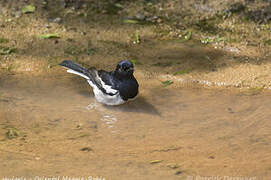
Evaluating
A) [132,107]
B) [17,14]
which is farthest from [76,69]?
[17,14]

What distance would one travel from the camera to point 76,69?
281 inches

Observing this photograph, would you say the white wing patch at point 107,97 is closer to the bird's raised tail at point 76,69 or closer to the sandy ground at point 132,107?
the sandy ground at point 132,107

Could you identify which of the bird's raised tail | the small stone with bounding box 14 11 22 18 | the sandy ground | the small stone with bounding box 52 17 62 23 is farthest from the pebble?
the bird's raised tail

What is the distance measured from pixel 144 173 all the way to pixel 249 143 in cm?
165

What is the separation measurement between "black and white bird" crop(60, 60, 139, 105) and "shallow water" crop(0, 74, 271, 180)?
0.20 m

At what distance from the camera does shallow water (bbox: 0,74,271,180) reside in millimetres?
5262

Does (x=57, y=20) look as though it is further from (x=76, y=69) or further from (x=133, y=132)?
(x=133, y=132)

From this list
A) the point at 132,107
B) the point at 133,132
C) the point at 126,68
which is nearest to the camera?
the point at 133,132

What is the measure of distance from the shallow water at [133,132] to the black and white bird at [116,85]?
205mm

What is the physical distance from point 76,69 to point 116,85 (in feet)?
2.60

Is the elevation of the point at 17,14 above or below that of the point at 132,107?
above

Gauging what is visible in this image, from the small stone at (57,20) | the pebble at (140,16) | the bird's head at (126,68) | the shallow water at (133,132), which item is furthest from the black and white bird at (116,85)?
the pebble at (140,16)

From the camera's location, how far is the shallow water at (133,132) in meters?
5.26

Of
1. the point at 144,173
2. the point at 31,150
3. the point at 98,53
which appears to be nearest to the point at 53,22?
the point at 98,53
